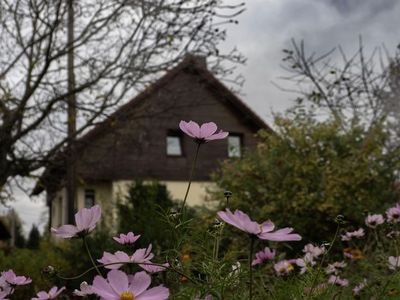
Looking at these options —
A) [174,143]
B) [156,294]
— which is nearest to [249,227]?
[156,294]

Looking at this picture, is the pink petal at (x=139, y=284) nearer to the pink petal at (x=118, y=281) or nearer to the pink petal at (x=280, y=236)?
the pink petal at (x=118, y=281)

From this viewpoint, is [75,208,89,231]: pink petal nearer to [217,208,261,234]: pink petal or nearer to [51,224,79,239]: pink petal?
[51,224,79,239]: pink petal

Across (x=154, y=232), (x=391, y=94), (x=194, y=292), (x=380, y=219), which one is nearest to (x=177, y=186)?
(x=391, y=94)

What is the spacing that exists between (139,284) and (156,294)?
0.05 m

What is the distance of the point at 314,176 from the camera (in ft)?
28.6

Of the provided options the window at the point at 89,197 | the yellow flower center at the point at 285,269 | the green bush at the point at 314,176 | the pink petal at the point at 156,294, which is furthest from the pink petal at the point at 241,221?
the window at the point at 89,197

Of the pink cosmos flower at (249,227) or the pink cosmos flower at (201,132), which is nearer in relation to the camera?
the pink cosmos flower at (249,227)

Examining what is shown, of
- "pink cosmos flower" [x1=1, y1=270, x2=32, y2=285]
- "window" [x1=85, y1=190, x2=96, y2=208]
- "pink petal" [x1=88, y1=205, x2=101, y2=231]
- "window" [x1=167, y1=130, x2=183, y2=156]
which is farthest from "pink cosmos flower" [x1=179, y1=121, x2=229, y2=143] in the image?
"window" [x1=85, y1=190, x2=96, y2=208]

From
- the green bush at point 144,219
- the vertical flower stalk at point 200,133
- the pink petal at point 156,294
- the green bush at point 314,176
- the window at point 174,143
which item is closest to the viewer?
the pink petal at point 156,294

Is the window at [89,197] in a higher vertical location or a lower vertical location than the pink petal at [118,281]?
lower

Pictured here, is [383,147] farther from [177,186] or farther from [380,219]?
[177,186]

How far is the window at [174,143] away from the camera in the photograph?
2167 centimetres

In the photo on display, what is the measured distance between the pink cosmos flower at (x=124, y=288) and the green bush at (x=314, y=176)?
7133 millimetres

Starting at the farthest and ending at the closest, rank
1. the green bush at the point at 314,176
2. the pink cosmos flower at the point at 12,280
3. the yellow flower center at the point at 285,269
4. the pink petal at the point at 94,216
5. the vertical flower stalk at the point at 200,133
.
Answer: the green bush at the point at 314,176 → the yellow flower center at the point at 285,269 → the pink cosmos flower at the point at 12,280 → the vertical flower stalk at the point at 200,133 → the pink petal at the point at 94,216
